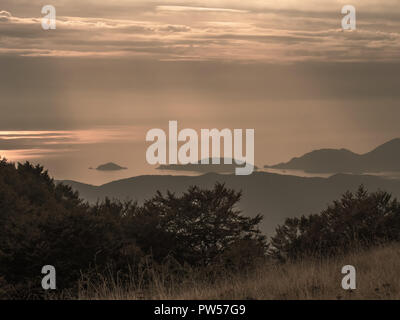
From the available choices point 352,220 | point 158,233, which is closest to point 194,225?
point 158,233

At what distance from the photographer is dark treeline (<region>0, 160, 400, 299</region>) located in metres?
23.9

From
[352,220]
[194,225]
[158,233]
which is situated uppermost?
[352,220]

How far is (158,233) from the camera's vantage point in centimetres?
3294

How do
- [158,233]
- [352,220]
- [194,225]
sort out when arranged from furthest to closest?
[194,225], [352,220], [158,233]

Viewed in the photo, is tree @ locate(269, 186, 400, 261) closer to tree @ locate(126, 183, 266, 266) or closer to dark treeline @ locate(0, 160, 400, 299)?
dark treeline @ locate(0, 160, 400, 299)

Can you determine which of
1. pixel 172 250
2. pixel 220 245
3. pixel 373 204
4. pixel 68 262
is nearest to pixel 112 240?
pixel 68 262

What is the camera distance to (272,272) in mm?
14578

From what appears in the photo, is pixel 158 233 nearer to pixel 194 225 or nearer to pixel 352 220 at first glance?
pixel 194 225

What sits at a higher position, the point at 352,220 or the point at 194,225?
the point at 352,220

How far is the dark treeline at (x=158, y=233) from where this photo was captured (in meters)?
23.9

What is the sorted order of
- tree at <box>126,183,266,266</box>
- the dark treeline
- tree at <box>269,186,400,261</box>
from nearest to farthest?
the dark treeline < tree at <box>269,186,400,261</box> < tree at <box>126,183,266,266</box>

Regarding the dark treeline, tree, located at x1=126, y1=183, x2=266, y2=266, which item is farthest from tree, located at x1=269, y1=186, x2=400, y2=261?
tree, located at x1=126, y1=183, x2=266, y2=266

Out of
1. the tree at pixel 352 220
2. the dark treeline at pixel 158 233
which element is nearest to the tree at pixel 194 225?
the dark treeline at pixel 158 233
